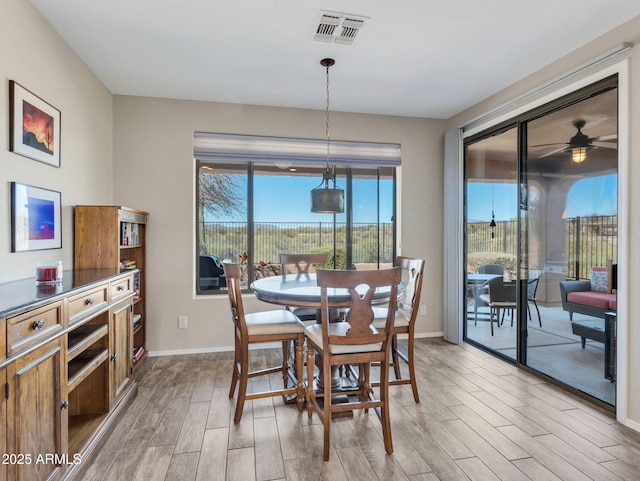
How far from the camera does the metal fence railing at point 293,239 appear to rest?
4.05 metres

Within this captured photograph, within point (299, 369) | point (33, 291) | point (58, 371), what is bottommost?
point (299, 369)

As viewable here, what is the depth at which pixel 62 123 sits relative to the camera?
8.63 ft

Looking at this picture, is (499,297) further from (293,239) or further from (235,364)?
(235,364)

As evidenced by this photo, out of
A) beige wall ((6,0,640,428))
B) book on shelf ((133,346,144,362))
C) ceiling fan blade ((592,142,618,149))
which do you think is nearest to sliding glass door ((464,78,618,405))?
ceiling fan blade ((592,142,618,149))

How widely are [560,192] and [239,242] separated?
3.08m

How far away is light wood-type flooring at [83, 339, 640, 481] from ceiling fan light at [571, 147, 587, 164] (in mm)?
1785

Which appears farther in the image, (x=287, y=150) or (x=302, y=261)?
(x=287, y=150)

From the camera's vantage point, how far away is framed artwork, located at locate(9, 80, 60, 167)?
2047 mm

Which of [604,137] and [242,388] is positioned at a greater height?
[604,137]

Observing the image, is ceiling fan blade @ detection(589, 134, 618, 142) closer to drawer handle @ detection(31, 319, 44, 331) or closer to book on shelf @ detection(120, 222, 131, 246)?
drawer handle @ detection(31, 319, 44, 331)

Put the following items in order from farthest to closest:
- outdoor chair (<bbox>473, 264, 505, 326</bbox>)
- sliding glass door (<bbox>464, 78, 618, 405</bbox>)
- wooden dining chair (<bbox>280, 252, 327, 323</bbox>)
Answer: outdoor chair (<bbox>473, 264, 505, 326</bbox>) → wooden dining chair (<bbox>280, 252, 327, 323</bbox>) → sliding glass door (<bbox>464, 78, 618, 405</bbox>)

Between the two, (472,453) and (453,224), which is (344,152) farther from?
(472,453)

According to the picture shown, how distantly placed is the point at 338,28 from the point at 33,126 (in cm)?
203

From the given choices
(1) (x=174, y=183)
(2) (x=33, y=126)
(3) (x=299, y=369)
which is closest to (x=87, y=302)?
(2) (x=33, y=126)
